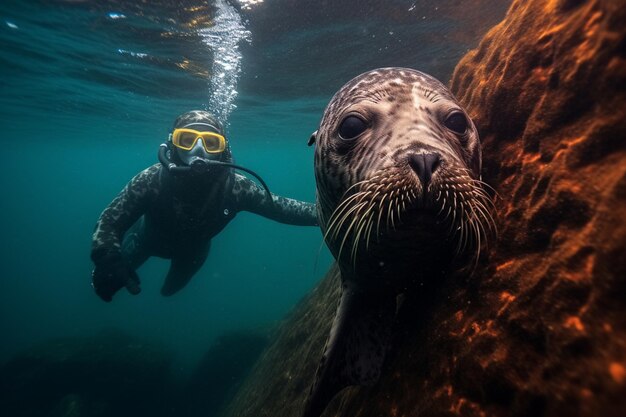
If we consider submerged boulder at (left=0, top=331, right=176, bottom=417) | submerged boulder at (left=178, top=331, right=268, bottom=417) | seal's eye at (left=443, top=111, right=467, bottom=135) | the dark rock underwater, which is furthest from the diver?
submerged boulder at (left=0, top=331, right=176, bottom=417)

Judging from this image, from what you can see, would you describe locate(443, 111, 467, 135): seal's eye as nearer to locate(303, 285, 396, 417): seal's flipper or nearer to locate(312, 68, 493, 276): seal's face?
locate(312, 68, 493, 276): seal's face

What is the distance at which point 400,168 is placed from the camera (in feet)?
5.39

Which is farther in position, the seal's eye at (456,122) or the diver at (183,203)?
the diver at (183,203)

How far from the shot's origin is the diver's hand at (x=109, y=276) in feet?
16.3

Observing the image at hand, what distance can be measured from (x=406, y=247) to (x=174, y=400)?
13.9 metres

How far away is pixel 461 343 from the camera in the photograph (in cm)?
165

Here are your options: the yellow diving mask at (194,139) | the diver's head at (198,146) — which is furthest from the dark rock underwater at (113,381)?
the yellow diving mask at (194,139)

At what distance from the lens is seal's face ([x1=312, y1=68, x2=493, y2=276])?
161cm

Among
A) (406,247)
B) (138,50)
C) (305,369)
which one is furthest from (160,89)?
(406,247)

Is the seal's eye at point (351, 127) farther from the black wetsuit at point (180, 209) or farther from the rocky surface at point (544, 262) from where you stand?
the black wetsuit at point (180, 209)

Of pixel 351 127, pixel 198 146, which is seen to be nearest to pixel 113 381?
pixel 198 146

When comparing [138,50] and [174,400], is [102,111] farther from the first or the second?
[174,400]

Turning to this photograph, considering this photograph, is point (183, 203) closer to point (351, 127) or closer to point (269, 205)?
point (269, 205)

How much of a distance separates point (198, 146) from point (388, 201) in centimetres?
484
